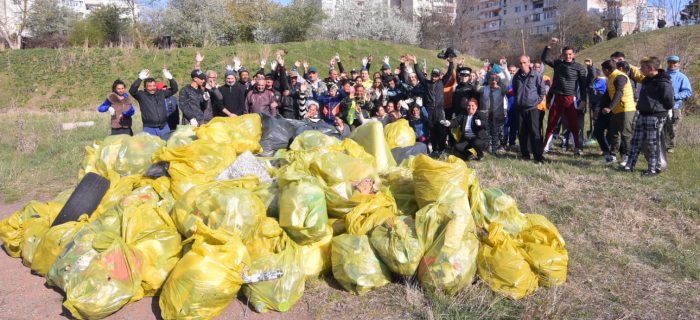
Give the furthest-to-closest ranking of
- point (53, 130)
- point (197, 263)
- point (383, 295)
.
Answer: point (53, 130) < point (383, 295) < point (197, 263)

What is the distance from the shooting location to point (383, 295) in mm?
3436

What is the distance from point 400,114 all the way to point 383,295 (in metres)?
4.28

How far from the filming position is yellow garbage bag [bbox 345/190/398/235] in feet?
12.0

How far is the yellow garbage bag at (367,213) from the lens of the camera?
3.67 metres

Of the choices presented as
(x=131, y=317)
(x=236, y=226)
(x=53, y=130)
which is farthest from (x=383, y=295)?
(x=53, y=130)

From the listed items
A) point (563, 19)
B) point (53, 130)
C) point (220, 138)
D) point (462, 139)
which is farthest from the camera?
point (563, 19)

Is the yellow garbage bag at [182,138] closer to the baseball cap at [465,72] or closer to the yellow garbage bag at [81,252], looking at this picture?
the yellow garbage bag at [81,252]

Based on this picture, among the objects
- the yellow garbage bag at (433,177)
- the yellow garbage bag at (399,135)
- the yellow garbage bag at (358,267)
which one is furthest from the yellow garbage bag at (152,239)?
the yellow garbage bag at (399,135)

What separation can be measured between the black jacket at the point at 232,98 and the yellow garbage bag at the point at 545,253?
4.70 m

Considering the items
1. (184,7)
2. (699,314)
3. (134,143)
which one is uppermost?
(184,7)

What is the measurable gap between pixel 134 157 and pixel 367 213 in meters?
2.79

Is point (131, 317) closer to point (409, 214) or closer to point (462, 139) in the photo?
point (409, 214)

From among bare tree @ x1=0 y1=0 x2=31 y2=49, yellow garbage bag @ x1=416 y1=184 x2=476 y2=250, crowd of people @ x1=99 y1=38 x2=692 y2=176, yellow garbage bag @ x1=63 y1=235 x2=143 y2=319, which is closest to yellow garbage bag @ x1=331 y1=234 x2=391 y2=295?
yellow garbage bag @ x1=416 y1=184 x2=476 y2=250

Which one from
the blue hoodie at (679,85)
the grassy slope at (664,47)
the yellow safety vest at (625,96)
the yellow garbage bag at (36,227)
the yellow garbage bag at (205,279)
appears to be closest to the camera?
the yellow garbage bag at (205,279)
